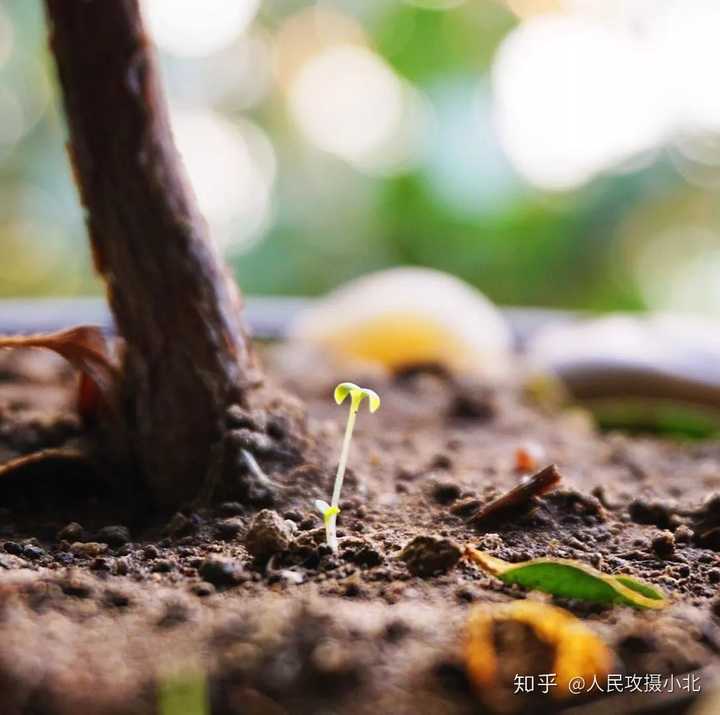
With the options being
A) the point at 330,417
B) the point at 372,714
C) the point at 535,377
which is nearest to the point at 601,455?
the point at 330,417

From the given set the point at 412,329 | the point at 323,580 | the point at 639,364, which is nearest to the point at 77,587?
the point at 323,580

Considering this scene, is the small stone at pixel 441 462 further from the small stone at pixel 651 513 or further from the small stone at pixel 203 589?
the small stone at pixel 203 589

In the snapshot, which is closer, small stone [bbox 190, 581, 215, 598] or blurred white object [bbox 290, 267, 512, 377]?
small stone [bbox 190, 581, 215, 598]

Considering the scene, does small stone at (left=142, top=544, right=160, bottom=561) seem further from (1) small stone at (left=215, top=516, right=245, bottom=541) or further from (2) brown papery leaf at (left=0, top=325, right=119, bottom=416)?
(2) brown papery leaf at (left=0, top=325, right=119, bottom=416)

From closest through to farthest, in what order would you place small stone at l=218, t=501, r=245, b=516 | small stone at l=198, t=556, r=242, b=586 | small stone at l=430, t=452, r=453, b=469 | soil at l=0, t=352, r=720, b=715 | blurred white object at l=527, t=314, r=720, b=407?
1. soil at l=0, t=352, r=720, b=715
2. small stone at l=198, t=556, r=242, b=586
3. small stone at l=218, t=501, r=245, b=516
4. small stone at l=430, t=452, r=453, b=469
5. blurred white object at l=527, t=314, r=720, b=407

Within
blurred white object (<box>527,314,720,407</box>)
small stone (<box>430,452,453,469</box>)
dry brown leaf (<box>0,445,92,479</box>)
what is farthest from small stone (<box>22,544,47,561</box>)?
blurred white object (<box>527,314,720,407</box>)

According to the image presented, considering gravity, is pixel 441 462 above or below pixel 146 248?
below

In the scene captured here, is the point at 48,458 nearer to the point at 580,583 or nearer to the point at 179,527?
the point at 179,527
